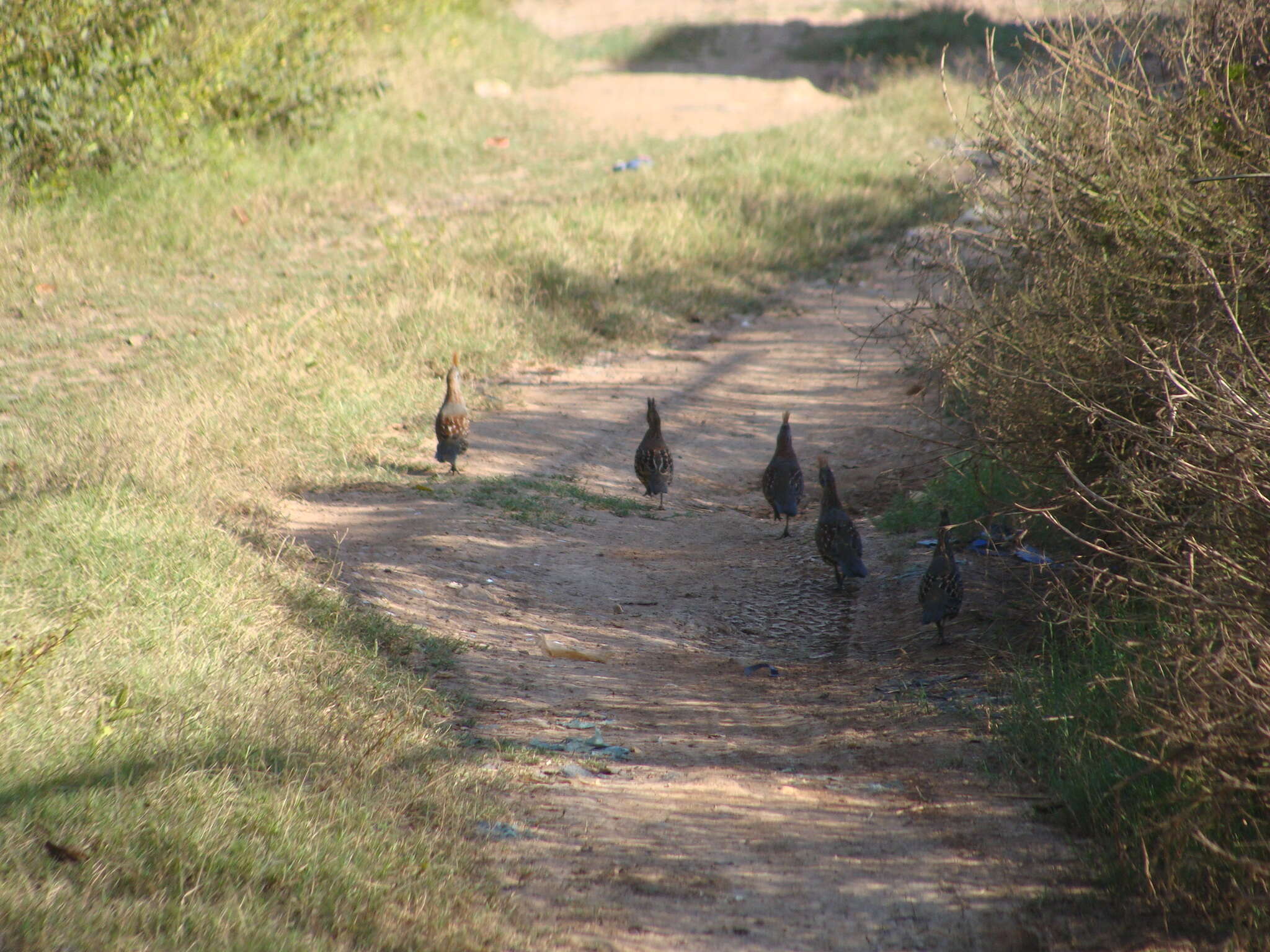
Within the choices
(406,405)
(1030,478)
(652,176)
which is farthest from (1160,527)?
(652,176)

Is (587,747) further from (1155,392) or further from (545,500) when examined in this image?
(545,500)

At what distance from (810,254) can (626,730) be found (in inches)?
442

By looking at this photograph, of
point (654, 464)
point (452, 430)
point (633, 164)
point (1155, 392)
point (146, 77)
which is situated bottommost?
point (654, 464)

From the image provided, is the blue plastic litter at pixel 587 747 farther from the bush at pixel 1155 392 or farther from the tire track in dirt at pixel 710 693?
the bush at pixel 1155 392

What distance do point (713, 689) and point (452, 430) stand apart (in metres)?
3.29

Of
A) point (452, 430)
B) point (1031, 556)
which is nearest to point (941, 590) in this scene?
point (1031, 556)

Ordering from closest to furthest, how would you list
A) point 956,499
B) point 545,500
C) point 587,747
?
Answer: 1. point 587,747
2. point 956,499
3. point 545,500

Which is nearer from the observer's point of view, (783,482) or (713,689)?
(713,689)

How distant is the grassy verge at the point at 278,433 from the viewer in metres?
2.97

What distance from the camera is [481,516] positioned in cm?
699

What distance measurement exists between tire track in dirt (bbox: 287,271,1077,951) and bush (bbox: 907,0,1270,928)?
1.77 ft

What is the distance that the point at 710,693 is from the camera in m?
5.02

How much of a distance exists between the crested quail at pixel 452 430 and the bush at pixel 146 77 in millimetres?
7942

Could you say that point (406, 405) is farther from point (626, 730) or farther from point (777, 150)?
point (777, 150)
